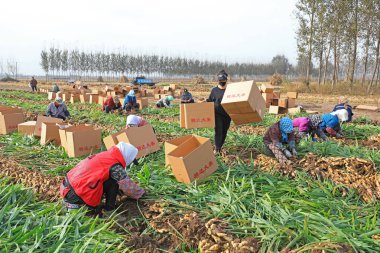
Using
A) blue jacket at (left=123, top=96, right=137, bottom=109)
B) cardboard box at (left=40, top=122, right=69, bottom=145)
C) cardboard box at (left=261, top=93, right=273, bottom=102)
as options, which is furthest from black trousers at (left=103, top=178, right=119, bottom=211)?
cardboard box at (left=261, top=93, right=273, bottom=102)

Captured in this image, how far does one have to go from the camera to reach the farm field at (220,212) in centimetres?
273

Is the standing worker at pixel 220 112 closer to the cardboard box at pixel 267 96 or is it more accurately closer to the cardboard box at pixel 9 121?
the cardboard box at pixel 9 121

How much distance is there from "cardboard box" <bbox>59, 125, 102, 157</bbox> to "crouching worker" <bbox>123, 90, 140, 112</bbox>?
611 centimetres

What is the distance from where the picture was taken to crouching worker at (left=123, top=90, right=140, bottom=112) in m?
12.1

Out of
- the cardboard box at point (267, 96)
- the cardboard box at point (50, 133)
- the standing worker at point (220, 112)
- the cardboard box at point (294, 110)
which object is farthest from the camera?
the cardboard box at point (267, 96)

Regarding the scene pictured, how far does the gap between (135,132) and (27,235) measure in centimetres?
268

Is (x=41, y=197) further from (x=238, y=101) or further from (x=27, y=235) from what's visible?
(x=238, y=101)

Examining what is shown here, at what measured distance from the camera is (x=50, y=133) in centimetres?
635

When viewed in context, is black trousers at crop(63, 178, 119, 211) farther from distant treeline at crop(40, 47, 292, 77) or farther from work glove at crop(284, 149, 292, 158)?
distant treeline at crop(40, 47, 292, 77)

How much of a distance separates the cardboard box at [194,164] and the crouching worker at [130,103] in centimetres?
793

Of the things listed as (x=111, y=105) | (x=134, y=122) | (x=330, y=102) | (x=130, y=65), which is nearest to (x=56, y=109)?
(x=111, y=105)

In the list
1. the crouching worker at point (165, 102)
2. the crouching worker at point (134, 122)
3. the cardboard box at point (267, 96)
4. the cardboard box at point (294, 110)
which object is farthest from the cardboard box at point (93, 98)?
the crouching worker at point (134, 122)

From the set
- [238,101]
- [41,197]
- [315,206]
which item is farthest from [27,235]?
[238,101]

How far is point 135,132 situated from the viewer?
5.24 m
